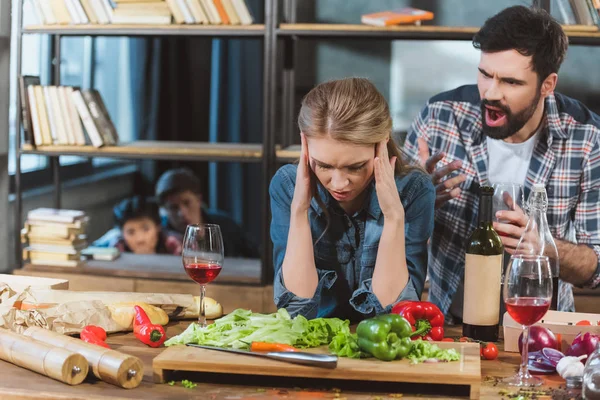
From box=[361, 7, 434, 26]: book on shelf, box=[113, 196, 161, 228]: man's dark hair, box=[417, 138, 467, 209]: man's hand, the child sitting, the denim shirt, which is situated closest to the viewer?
the denim shirt

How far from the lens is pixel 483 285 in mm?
1738

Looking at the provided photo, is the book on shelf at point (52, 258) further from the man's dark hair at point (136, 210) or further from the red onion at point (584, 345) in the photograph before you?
the red onion at point (584, 345)

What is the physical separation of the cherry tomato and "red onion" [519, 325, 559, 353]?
2.2 inches

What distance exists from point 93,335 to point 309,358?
503 millimetres

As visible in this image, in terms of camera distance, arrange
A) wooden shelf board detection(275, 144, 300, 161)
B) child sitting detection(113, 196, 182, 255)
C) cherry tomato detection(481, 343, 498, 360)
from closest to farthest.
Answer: cherry tomato detection(481, 343, 498, 360) → wooden shelf board detection(275, 144, 300, 161) → child sitting detection(113, 196, 182, 255)

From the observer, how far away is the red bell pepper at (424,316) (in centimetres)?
168

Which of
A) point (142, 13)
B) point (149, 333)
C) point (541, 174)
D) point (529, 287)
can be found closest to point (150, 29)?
point (142, 13)

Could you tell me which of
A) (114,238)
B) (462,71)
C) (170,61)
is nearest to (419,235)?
(462,71)

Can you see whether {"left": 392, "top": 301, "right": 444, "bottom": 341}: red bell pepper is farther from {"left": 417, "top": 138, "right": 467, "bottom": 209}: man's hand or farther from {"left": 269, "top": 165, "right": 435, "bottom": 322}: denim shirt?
{"left": 417, "top": 138, "right": 467, "bottom": 209}: man's hand

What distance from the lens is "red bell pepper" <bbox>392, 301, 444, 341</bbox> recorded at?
5.50 feet

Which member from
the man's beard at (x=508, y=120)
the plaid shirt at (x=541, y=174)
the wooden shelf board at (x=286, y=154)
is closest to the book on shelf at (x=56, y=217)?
the wooden shelf board at (x=286, y=154)

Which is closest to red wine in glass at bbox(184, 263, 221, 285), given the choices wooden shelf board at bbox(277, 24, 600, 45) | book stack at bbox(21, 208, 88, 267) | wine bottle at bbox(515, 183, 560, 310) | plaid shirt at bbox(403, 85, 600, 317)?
wine bottle at bbox(515, 183, 560, 310)

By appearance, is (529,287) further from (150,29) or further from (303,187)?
(150,29)

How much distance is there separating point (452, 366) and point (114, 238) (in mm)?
3210
